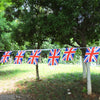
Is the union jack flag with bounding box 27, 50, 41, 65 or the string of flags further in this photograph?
the union jack flag with bounding box 27, 50, 41, 65

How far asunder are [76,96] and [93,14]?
393 centimetres

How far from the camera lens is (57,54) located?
6.56m

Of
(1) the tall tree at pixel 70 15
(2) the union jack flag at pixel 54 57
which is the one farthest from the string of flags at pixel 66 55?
(1) the tall tree at pixel 70 15

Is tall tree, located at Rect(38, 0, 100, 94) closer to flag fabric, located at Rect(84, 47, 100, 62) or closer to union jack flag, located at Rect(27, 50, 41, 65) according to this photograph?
flag fabric, located at Rect(84, 47, 100, 62)

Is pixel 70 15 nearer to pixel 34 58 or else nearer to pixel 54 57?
pixel 54 57

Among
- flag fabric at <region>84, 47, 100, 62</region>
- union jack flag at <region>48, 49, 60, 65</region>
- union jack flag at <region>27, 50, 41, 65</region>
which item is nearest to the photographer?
flag fabric at <region>84, 47, 100, 62</region>

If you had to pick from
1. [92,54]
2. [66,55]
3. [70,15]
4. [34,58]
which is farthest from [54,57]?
[70,15]

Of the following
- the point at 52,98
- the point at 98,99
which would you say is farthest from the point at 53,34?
the point at 98,99

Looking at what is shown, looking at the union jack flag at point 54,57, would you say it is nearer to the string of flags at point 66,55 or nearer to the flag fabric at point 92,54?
the string of flags at point 66,55

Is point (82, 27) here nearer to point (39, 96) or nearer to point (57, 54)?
point (57, 54)

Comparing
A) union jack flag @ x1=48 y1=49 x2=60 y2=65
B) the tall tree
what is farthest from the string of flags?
the tall tree

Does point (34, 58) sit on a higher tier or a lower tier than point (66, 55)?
lower

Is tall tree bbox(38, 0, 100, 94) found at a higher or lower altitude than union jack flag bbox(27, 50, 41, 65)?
higher

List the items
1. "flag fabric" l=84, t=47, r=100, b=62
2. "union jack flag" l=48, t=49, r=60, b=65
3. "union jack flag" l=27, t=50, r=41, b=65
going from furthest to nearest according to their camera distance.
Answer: "union jack flag" l=27, t=50, r=41, b=65
"union jack flag" l=48, t=49, r=60, b=65
"flag fabric" l=84, t=47, r=100, b=62
